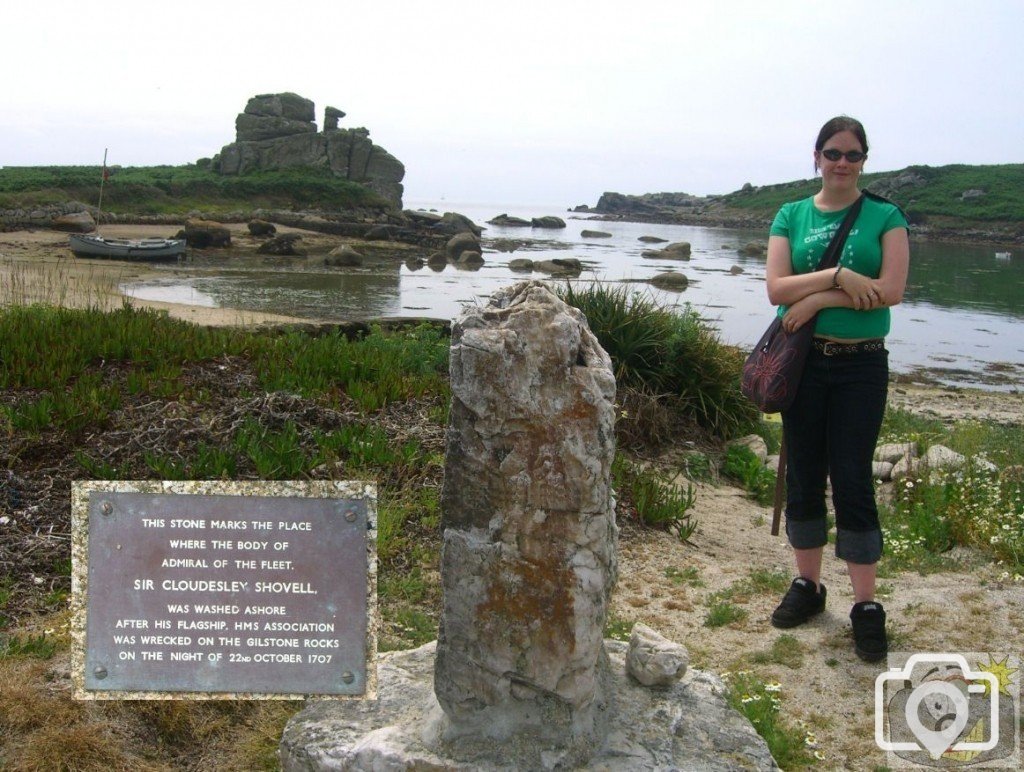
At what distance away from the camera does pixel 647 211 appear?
5015 inches

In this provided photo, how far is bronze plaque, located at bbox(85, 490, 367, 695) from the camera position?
9.34 feet

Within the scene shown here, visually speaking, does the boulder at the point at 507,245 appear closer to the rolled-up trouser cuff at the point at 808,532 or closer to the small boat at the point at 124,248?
the small boat at the point at 124,248

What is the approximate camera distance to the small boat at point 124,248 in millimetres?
26703

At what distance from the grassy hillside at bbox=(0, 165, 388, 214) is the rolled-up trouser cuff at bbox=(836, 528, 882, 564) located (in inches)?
1604

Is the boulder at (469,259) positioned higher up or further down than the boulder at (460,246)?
further down

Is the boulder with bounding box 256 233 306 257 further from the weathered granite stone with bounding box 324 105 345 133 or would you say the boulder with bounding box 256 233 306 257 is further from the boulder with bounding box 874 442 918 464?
the weathered granite stone with bounding box 324 105 345 133

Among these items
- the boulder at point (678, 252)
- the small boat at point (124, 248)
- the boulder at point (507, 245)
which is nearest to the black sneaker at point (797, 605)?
the small boat at point (124, 248)

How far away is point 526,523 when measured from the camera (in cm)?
263

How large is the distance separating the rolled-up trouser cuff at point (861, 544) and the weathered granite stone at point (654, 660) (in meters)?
1.13

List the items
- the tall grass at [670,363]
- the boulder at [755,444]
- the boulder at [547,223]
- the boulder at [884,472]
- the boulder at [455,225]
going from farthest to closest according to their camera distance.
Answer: the boulder at [547,223], the boulder at [455,225], the tall grass at [670,363], the boulder at [755,444], the boulder at [884,472]

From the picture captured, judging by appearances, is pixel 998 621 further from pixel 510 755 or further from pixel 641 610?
pixel 510 755

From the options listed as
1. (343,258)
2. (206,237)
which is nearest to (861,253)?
(343,258)

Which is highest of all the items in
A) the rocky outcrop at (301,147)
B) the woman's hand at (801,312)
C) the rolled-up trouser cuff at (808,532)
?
the rocky outcrop at (301,147)

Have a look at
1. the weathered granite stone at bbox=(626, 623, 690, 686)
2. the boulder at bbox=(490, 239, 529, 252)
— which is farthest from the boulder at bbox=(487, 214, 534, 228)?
the weathered granite stone at bbox=(626, 623, 690, 686)
